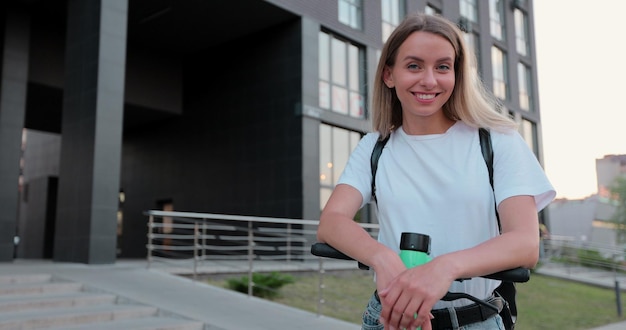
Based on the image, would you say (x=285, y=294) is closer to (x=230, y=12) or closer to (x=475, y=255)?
(x=475, y=255)

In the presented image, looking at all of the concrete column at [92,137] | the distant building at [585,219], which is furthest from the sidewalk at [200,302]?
the distant building at [585,219]

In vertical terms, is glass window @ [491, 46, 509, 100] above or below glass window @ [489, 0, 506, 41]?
below

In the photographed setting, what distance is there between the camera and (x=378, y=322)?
1.40 meters

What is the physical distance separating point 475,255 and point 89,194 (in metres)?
10.8

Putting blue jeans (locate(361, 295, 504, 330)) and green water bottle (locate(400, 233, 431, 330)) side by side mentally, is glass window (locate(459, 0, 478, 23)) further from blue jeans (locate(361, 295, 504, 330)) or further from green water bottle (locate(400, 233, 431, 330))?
green water bottle (locate(400, 233, 431, 330))

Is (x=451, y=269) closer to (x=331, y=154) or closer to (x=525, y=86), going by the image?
(x=331, y=154)

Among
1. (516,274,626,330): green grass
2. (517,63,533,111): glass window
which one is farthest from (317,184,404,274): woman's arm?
(517,63,533,111): glass window

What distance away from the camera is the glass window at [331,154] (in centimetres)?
1656

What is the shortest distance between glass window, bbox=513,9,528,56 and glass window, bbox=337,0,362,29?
12.1m

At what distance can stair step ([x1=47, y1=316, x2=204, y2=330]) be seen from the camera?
5.64 metres

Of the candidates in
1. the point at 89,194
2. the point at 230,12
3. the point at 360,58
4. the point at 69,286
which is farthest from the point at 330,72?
the point at 69,286

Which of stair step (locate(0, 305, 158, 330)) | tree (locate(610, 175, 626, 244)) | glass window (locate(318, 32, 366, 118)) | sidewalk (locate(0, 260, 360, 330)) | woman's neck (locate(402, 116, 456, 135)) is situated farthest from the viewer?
tree (locate(610, 175, 626, 244))

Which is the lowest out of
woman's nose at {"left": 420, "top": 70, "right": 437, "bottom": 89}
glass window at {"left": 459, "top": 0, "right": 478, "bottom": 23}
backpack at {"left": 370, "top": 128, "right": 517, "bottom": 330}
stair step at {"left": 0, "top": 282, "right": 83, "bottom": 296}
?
stair step at {"left": 0, "top": 282, "right": 83, "bottom": 296}

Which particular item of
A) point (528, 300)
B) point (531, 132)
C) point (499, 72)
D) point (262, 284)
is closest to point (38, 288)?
point (262, 284)
